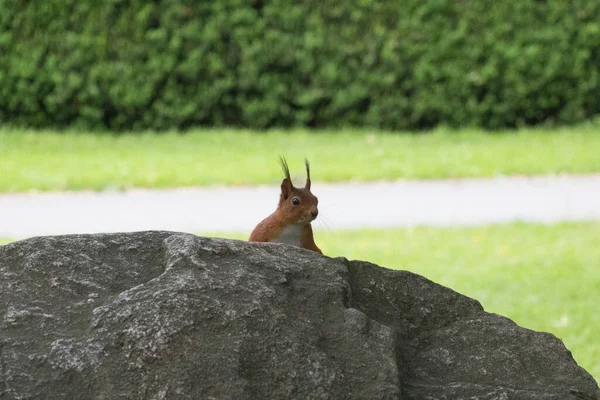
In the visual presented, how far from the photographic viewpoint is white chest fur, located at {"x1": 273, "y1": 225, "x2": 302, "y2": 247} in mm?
3053

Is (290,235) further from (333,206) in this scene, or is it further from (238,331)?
(333,206)

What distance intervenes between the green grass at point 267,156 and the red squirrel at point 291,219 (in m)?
5.63

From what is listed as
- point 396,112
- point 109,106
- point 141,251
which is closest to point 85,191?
point 109,106

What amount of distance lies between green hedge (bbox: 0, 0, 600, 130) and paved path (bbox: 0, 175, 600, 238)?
2971 millimetres

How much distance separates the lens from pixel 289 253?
243 centimetres

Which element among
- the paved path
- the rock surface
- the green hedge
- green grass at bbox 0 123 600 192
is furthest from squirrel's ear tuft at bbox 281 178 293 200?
the green hedge

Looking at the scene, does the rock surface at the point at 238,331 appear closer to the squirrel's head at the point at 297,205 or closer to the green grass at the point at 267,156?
the squirrel's head at the point at 297,205

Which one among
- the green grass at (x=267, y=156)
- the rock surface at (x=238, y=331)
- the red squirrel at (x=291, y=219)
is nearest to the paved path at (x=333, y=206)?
the green grass at (x=267, y=156)

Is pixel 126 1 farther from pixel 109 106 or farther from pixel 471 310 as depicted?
pixel 471 310

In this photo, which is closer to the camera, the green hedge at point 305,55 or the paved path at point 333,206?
the paved path at point 333,206

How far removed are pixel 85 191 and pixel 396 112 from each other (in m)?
4.40

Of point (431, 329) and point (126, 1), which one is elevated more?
point (126, 1)

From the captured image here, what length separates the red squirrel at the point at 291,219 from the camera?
9.83 ft

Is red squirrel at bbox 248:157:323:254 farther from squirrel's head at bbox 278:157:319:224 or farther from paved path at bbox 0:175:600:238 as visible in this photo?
paved path at bbox 0:175:600:238
